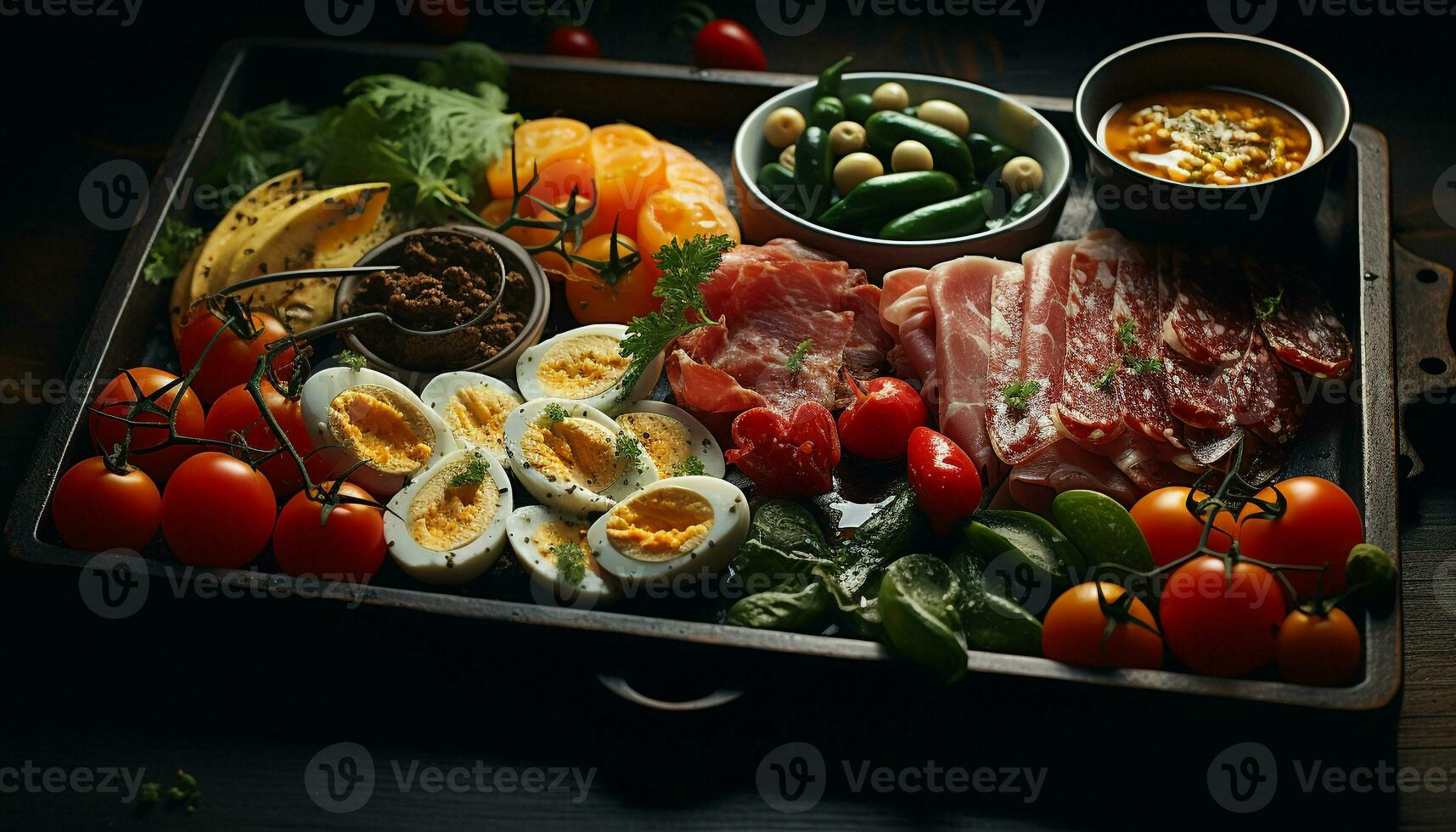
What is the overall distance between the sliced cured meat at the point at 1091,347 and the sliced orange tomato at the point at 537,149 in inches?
62.8

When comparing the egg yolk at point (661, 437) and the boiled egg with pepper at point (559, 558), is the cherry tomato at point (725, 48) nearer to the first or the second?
the egg yolk at point (661, 437)

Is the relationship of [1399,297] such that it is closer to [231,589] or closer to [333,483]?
[333,483]

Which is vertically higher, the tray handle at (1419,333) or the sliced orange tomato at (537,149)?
the sliced orange tomato at (537,149)

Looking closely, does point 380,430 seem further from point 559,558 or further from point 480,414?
point 559,558

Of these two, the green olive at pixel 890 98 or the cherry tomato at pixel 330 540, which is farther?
the green olive at pixel 890 98

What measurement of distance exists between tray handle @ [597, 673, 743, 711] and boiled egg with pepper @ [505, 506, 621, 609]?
0.19m

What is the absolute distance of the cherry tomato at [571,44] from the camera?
175 inches

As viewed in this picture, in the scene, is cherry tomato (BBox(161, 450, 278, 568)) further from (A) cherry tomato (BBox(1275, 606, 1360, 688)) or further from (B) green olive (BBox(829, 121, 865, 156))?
(A) cherry tomato (BBox(1275, 606, 1360, 688))

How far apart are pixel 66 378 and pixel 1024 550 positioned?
8.55 ft

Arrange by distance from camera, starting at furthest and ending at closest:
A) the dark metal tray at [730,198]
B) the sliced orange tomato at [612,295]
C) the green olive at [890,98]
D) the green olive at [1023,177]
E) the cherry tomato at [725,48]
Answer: the cherry tomato at [725,48], the green olive at [890,98], the green olive at [1023,177], the sliced orange tomato at [612,295], the dark metal tray at [730,198]

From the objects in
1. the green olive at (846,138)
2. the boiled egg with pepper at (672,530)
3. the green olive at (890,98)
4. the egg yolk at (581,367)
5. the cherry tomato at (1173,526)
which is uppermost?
the green olive at (890,98)

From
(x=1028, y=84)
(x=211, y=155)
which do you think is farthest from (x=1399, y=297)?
(x=211, y=155)

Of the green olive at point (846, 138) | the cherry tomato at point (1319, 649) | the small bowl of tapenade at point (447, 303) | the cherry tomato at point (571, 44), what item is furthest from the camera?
the cherry tomato at point (571, 44)

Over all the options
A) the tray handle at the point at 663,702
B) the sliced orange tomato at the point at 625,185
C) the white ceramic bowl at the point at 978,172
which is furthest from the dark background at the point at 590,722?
the sliced orange tomato at the point at 625,185
